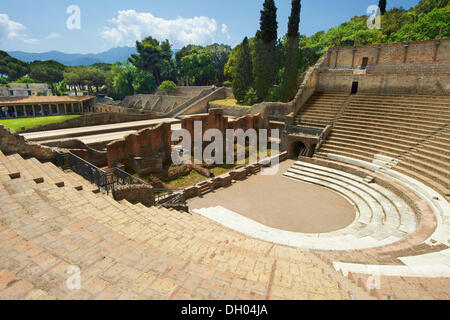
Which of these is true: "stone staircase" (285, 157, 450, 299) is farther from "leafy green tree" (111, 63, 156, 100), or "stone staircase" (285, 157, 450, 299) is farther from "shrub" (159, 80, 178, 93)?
"leafy green tree" (111, 63, 156, 100)

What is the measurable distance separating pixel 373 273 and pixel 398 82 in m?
19.6

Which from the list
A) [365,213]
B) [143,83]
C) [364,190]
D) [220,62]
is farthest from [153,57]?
[365,213]

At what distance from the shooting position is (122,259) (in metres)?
4.62

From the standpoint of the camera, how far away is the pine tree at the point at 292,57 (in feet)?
91.0

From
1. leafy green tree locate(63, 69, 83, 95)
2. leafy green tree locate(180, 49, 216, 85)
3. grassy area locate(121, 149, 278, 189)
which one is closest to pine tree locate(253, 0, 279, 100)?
grassy area locate(121, 149, 278, 189)

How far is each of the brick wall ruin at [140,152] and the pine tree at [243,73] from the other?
764 inches

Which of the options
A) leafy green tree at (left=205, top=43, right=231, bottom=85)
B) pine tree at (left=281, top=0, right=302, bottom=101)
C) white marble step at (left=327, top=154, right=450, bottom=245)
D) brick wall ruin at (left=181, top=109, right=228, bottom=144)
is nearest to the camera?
white marble step at (left=327, top=154, right=450, bottom=245)

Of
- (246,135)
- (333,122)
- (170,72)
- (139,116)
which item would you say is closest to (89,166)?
(246,135)

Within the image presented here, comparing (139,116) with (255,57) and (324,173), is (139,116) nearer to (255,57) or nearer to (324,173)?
(255,57)

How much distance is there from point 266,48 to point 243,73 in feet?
16.0

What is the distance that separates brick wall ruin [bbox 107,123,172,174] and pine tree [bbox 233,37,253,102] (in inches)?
764

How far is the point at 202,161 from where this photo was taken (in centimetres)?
1819

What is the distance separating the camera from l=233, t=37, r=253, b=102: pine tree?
33969 mm

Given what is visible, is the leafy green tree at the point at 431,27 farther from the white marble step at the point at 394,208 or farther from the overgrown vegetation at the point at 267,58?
the white marble step at the point at 394,208
